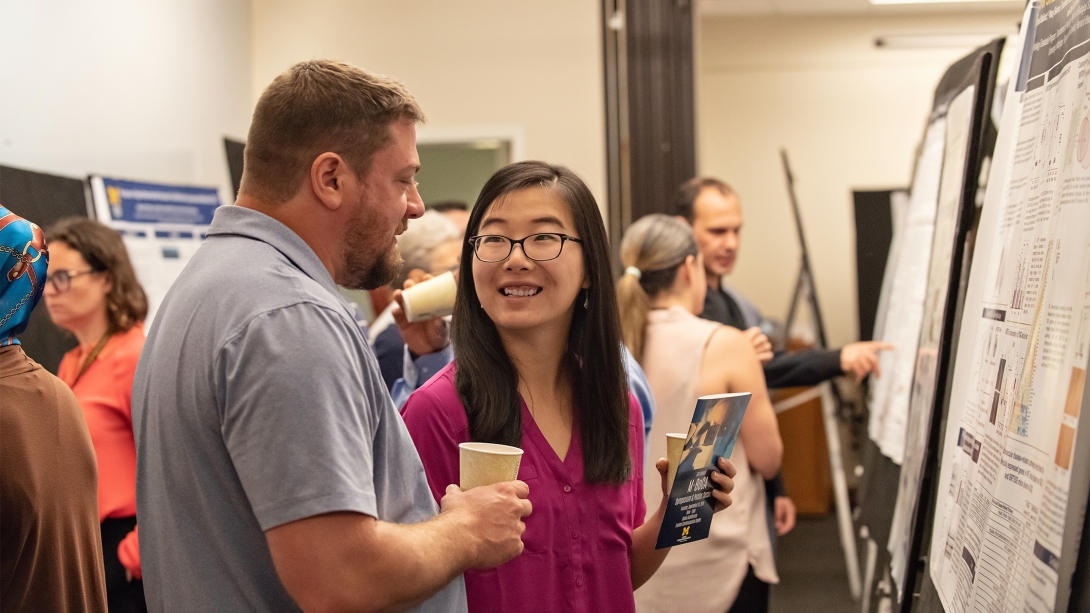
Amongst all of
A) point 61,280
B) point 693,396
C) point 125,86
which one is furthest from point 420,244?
point 125,86

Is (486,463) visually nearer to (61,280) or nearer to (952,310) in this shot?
(952,310)

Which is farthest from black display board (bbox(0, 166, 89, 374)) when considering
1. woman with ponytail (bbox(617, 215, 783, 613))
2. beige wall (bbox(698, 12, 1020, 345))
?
beige wall (bbox(698, 12, 1020, 345))

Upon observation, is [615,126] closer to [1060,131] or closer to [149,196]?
[149,196]

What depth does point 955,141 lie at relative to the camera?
2.27 meters

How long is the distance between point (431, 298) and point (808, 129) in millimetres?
5719

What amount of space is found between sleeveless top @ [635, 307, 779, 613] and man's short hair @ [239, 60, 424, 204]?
4.47ft

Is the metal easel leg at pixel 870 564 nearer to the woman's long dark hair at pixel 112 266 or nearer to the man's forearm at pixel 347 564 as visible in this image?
the man's forearm at pixel 347 564

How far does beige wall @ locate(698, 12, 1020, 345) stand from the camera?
7000 mm

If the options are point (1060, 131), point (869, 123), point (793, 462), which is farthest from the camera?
point (869, 123)

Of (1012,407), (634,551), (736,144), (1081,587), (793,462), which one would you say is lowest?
(793,462)

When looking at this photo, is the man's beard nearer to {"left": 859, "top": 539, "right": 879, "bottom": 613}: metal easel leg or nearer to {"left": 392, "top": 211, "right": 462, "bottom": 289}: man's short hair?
{"left": 392, "top": 211, "right": 462, "bottom": 289}: man's short hair

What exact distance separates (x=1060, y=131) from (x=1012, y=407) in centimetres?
42

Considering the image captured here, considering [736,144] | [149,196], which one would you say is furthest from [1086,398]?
[736,144]

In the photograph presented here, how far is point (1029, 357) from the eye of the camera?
1.31 m
